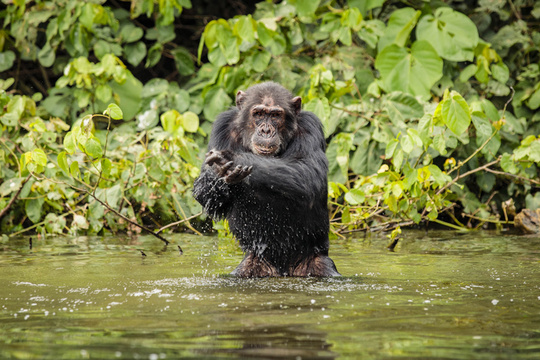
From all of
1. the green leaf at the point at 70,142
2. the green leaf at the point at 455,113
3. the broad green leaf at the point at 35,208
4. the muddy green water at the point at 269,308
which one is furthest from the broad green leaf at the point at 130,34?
the green leaf at the point at 455,113

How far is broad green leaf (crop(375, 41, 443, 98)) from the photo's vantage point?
858cm

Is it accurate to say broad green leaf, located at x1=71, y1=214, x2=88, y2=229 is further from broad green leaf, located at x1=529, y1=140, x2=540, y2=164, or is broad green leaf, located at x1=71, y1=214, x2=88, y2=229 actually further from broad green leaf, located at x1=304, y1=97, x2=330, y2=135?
broad green leaf, located at x1=529, y1=140, x2=540, y2=164

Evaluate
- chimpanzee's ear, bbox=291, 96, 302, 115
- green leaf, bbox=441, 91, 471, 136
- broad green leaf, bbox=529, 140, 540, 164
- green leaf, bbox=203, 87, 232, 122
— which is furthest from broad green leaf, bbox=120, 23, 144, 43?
broad green leaf, bbox=529, 140, 540, 164

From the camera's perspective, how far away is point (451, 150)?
867cm

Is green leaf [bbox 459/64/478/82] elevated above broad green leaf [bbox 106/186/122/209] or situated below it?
above

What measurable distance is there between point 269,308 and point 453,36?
610 centimetres

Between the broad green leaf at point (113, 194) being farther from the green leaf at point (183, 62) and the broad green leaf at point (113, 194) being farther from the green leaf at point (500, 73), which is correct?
the green leaf at point (500, 73)

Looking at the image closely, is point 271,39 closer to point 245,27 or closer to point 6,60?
point 245,27

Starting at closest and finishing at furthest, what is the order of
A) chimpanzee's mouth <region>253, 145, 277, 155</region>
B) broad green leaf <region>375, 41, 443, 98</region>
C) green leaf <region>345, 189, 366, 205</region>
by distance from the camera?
chimpanzee's mouth <region>253, 145, 277, 155</region>
green leaf <region>345, 189, 366, 205</region>
broad green leaf <region>375, 41, 443, 98</region>

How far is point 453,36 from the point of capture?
29.2 feet

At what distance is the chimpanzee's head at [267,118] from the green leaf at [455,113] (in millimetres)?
1446

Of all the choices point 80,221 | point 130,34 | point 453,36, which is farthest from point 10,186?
point 453,36

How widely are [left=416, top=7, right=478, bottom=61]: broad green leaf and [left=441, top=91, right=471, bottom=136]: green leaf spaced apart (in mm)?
2672

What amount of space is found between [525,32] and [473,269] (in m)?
5.17
